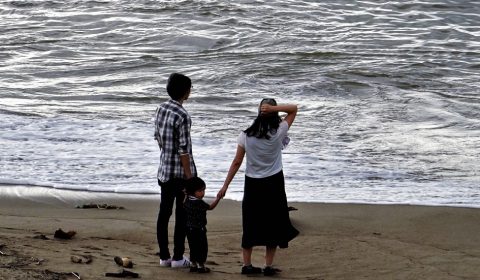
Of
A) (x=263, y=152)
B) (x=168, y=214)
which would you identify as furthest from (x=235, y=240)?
(x=263, y=152)

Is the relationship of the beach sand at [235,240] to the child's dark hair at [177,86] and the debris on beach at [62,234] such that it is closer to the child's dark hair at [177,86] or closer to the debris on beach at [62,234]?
the debris on beach at [62,234]

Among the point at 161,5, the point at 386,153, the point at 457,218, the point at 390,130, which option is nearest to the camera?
the point at 457,218

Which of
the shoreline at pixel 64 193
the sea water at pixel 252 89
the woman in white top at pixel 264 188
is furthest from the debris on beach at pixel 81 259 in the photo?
the sea water at pixel 252 89

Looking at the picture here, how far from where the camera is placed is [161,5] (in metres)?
26.2

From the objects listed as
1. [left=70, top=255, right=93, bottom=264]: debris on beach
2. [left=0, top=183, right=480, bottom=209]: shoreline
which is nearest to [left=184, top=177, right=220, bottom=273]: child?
[left=70, top=255, right=93, bottom=264]: debris on beach

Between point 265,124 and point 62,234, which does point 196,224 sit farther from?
point 62,234

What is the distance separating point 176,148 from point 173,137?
8 centimetres

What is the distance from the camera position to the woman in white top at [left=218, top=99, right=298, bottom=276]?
6.98m

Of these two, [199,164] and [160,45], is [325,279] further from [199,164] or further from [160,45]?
[160,45]

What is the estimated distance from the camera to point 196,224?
6918mm

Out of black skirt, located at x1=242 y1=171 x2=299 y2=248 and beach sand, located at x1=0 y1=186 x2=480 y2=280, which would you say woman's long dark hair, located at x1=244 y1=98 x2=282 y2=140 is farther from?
beach sand, located at x1=0 y1=186 x2=480 y2=280

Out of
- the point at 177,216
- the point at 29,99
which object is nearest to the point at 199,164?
the point at 177,216

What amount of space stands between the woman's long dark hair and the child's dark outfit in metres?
0.64

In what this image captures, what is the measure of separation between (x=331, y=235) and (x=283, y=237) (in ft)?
4.71
